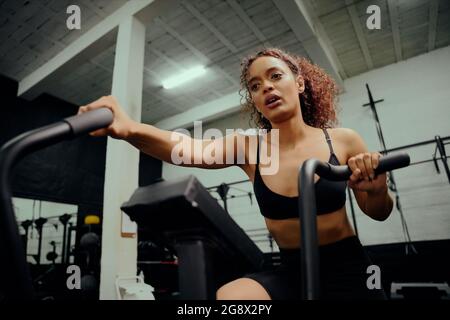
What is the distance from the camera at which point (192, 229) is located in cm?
52

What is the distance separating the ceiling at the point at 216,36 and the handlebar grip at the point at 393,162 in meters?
3.61

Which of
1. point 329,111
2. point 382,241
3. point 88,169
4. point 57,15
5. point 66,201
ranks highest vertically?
point 57,15

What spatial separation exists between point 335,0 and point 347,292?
14.2ft

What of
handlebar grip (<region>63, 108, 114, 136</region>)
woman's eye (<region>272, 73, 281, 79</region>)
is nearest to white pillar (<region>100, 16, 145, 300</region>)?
woman's eye (<region>272, 73, 281, 79</region>)

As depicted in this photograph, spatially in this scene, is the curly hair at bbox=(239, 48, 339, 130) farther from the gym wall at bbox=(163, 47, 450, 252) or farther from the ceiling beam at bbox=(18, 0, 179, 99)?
the gym wall at bbox=(163, 47, 450, 252)

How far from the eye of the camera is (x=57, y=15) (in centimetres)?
407

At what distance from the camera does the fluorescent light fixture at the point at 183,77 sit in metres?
5.48

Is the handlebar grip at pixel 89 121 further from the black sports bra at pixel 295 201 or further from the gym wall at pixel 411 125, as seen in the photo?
the gym wall at pixel 411 125

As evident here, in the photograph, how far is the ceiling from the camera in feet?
13.5

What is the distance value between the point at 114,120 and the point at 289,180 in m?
0.63

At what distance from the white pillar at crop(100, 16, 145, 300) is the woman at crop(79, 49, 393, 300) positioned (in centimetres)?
208
